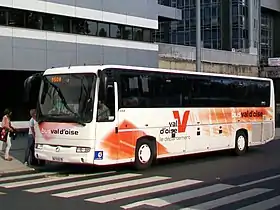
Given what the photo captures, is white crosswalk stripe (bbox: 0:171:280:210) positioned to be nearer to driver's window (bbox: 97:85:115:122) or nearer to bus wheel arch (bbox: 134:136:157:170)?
bus wheel arch (bbox: 134:136:157:170)

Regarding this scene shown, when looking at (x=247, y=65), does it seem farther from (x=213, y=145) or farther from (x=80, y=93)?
(x=80, y=93)

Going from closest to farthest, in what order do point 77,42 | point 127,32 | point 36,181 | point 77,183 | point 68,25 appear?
point 77,183, point 36,181, point 68,25, point 77,42, point 127,32

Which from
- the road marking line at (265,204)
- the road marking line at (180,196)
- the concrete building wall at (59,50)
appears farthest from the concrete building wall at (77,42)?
the road marking line at (265,204)

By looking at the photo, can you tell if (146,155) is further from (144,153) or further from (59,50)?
(59,50)

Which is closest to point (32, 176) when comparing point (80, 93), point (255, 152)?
point (80, 93)

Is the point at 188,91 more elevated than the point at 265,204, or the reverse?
the point at 188,91

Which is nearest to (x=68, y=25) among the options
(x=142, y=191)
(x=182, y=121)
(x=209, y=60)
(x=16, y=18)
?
Result: (x=16, y=18)

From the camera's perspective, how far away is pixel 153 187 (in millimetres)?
11922

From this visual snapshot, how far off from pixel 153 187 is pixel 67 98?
3.89m

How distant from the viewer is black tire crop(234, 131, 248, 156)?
19562mm

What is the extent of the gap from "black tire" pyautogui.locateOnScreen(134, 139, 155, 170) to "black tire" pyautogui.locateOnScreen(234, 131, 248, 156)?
4.99 meters

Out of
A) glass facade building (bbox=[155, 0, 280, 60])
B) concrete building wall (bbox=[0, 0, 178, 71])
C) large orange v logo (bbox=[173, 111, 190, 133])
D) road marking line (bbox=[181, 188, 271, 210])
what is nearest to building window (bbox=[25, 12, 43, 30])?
concrete building wall (bbox=[0, 0, 178, 71])

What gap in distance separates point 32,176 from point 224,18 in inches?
2122

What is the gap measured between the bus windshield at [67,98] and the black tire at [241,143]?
7.58 metres
